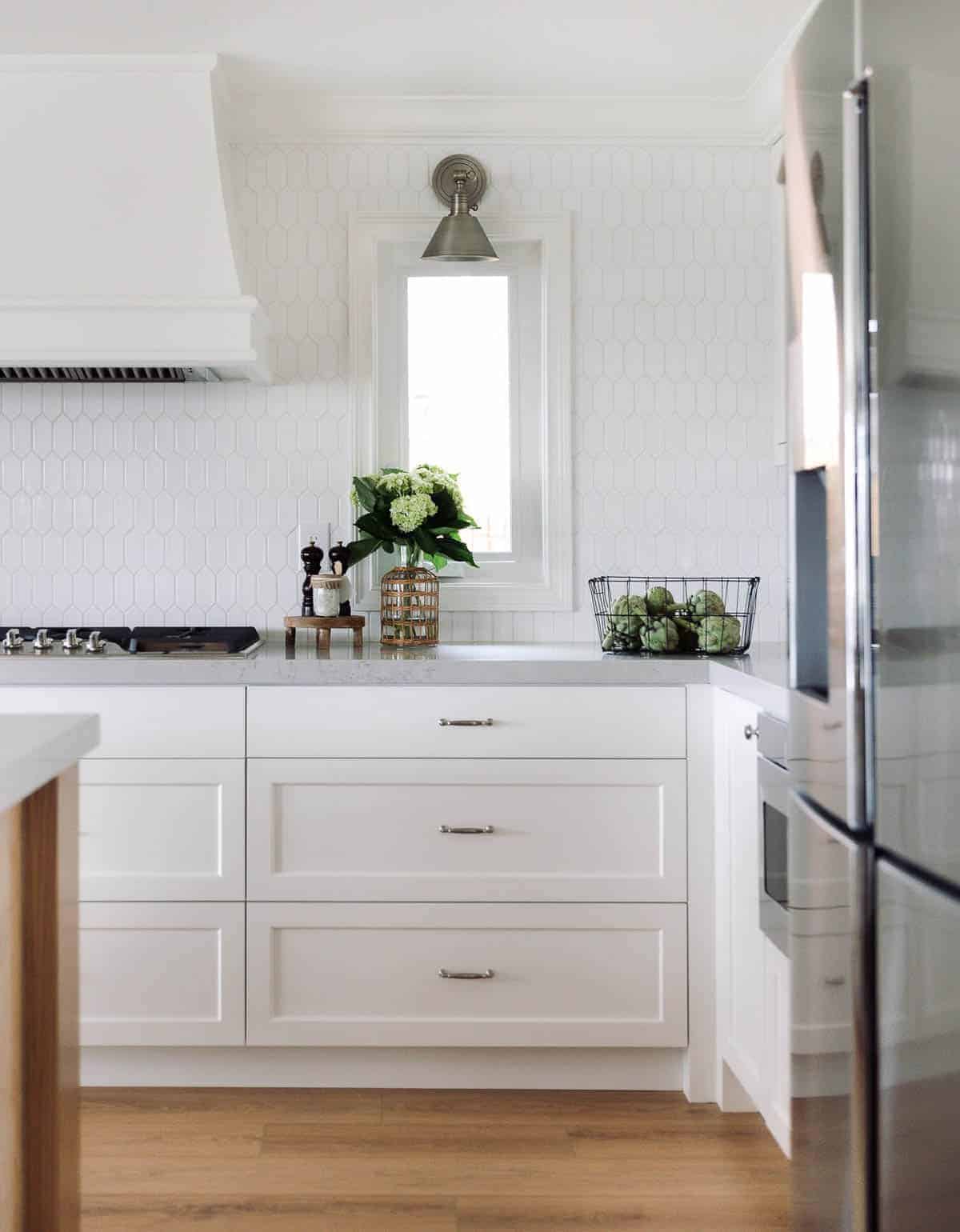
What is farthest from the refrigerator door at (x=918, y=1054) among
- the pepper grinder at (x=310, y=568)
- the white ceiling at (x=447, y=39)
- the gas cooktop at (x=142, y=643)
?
the white ceiling at (x=447, y=39)

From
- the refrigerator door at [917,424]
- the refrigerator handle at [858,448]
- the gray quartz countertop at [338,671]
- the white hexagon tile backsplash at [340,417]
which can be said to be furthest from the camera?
the white hexagon tile backsplash at [340,417]

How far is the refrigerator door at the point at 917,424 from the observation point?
3.44 feet

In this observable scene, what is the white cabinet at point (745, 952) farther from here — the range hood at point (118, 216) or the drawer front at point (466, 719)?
the range hood at point (118, 216)

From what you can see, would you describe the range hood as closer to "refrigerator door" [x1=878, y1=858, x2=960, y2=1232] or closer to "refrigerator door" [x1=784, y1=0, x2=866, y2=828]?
"refrigerator door" [x1=784, y1=0, x2=866, y2=828]

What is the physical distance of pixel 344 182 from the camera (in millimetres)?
3145

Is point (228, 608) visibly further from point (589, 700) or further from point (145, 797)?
point (589, 700)

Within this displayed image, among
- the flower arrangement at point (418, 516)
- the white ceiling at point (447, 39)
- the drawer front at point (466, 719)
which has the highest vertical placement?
the white ceiling at point (447, 39)

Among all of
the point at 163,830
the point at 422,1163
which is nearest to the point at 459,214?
the point at 163,830

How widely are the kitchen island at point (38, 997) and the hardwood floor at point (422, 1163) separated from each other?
744 mm

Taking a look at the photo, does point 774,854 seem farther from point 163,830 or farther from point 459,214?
point 459,214

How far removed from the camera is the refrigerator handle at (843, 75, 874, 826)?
121cm

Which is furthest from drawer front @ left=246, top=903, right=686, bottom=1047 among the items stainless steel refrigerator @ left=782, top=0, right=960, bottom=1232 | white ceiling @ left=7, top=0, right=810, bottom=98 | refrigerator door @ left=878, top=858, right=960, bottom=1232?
white ceiling @ left=7, top=0, right=810, bottom=98

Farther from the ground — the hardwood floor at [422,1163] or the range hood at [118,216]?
the range hood at [118,216]

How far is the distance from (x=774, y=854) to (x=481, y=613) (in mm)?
1301
